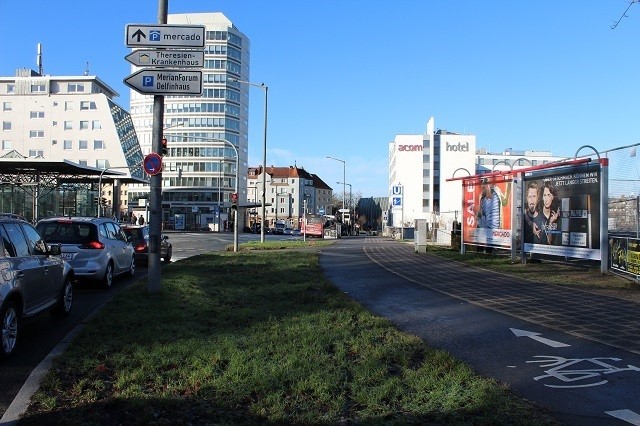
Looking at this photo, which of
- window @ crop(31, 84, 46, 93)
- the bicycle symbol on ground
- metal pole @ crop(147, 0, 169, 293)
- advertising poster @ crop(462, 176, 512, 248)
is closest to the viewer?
the bicycle symbol on ground

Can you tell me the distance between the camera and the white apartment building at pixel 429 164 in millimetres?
109438

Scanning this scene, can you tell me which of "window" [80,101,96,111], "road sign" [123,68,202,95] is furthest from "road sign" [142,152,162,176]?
"window" [80,101,96,111]

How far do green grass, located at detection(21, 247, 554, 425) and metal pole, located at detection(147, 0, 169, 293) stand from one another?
184 cm

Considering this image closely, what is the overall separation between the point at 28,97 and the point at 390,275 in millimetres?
77927

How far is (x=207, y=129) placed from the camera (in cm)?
10881

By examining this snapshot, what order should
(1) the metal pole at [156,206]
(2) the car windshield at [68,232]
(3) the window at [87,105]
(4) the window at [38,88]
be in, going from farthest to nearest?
(4) the window at [38,88] < (3) the window at [87,105] < (2) the car windshield at [68,232] < (1) the metal pole at [156,206]

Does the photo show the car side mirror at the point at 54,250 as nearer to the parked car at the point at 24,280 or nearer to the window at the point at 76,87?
the parked car at the point at 24,280

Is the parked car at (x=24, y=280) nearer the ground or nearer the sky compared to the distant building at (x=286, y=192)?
nearer the ground

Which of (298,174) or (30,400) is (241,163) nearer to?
(298,174)

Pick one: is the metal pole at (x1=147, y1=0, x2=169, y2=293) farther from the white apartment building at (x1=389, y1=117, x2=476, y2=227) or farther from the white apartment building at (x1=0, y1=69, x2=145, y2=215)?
the white apartment building at (x1=389, y1=117, x2=476, y2=227)

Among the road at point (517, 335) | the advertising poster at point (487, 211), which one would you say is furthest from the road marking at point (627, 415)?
the advertising poster at point (487, 211)

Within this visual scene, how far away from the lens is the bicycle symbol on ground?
5535 millimetres

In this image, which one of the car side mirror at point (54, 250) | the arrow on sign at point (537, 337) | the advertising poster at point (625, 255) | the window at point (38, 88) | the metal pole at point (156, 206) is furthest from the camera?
the window at point (38, 88)

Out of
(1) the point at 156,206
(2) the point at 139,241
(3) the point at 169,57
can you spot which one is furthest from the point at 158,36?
(2) the point at 139,241
